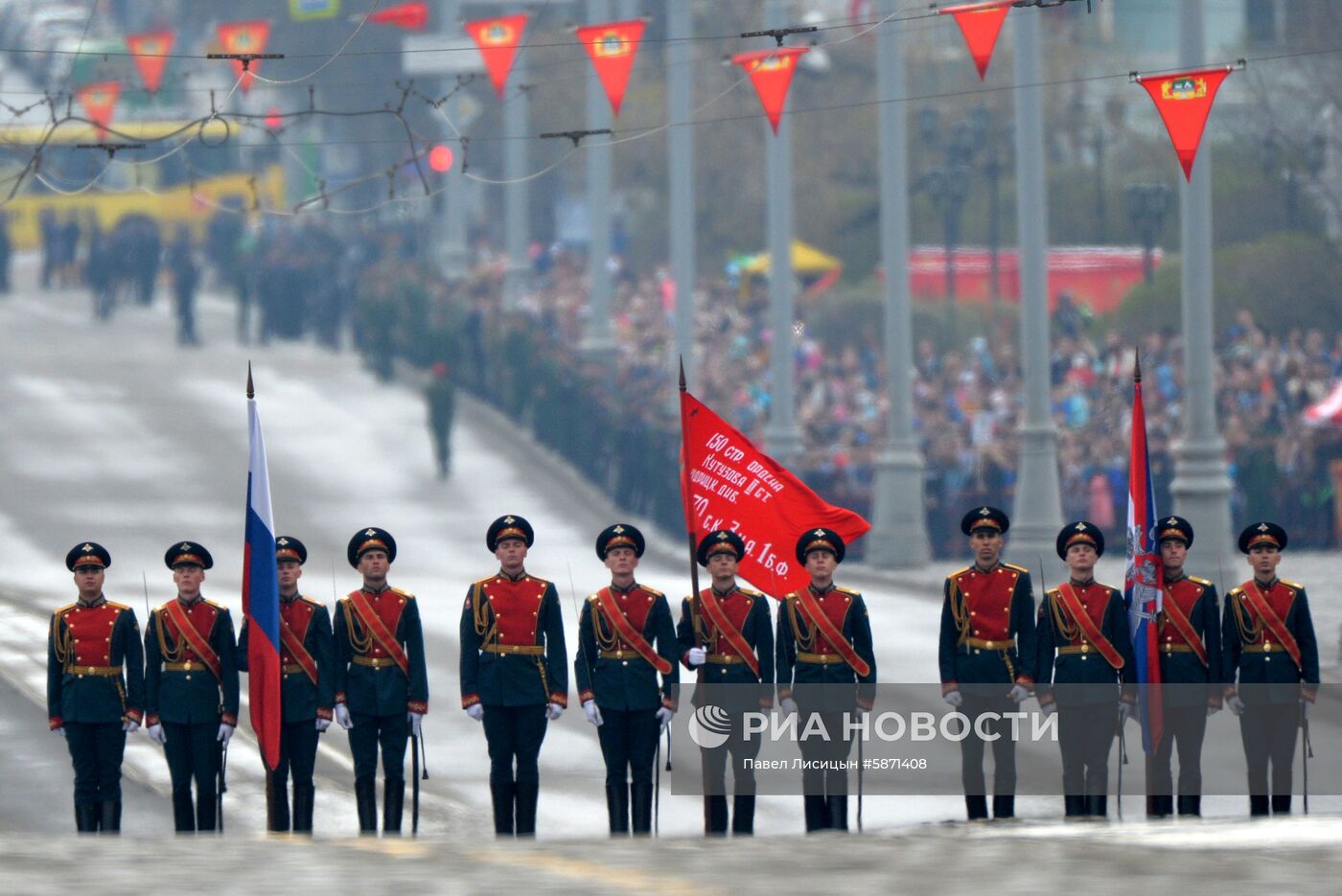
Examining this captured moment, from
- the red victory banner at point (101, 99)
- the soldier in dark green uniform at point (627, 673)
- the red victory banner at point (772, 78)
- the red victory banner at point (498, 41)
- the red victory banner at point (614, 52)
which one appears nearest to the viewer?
the soldier in dark green uniform at point (627, 673)

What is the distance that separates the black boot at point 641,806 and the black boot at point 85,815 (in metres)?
2.50

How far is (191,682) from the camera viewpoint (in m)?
12.6

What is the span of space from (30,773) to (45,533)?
13040 mm

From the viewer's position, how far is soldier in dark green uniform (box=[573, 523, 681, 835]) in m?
12.4

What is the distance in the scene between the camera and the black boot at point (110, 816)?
12.5m

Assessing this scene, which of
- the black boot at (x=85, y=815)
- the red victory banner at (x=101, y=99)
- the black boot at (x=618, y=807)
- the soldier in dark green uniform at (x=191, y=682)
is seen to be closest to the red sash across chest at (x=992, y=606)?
the black boot at (x=618, y=807)

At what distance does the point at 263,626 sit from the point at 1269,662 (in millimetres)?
4658

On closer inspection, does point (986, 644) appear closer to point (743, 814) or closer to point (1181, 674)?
point (1181, 674)

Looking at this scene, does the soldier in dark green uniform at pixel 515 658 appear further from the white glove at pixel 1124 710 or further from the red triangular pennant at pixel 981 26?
the red triangular pennant at pixel 981 26

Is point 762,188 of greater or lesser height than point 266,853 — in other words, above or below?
above

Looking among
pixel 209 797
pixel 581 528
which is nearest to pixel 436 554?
pixel 581 528

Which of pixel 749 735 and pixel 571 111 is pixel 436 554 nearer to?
pixel 749 735

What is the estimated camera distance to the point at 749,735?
41.1ft

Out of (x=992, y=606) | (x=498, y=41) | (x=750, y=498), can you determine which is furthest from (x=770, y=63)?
(x=992, y=606)
